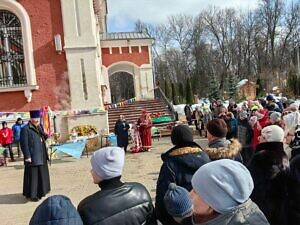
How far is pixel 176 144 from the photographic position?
3561mm

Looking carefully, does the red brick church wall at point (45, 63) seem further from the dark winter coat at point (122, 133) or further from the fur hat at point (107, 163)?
the fur hat at point (107, 163)

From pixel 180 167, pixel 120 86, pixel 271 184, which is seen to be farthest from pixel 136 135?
pixel 120 86

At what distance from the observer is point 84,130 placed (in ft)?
54.0

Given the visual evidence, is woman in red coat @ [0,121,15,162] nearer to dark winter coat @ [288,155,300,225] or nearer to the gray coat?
dark winter coat @ [288,155,300,225]

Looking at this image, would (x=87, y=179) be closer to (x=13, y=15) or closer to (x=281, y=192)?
(x=281, y=192)

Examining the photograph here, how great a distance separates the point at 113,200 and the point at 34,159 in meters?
5.79

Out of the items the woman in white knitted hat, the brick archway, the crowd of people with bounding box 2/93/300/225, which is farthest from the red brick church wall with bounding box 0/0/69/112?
the woman in white knitted hat

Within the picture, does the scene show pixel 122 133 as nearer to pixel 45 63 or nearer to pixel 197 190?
pixel 45 63

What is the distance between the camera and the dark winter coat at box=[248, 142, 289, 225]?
3.27 meters

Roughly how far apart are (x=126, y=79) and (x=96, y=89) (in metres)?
43.5

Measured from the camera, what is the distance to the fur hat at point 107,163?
109 inches

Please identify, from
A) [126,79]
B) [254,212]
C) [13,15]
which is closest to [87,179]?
[254,212]

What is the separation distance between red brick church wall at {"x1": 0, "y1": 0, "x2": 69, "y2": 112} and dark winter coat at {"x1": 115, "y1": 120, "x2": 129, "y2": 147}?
11.3 feet

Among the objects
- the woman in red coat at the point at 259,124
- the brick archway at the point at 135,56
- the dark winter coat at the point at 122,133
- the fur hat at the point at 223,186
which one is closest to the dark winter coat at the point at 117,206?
the fur hat at the point at 223,186
